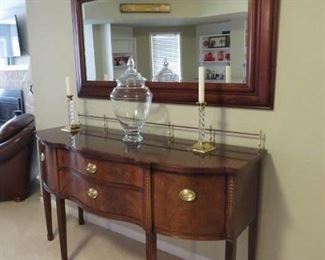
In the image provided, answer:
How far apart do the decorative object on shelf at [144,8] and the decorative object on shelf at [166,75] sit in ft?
0.98

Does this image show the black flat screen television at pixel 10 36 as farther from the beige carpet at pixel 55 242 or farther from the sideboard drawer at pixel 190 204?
the sideboard drawer at pixel 190 204

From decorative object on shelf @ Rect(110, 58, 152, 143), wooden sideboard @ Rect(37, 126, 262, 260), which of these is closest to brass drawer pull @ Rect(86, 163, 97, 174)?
wooden sideboard @ Rect(37, 126, 262, 260)

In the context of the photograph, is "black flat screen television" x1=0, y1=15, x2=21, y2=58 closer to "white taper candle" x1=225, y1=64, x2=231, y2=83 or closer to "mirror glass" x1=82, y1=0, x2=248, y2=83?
"mirror glass" x1=82, y1=0, x2=248, y2=83

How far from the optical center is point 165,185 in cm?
151

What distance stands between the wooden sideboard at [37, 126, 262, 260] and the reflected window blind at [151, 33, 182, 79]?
0.44 meters

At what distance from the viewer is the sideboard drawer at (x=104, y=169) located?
159 cm

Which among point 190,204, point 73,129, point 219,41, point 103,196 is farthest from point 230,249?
point 73,129

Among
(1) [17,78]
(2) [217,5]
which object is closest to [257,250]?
(2) [217,5]

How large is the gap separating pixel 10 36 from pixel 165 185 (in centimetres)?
424

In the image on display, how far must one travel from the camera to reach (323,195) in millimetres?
1555

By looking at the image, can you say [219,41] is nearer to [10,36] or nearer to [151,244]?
[151,244]

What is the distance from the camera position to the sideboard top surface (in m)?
1.44

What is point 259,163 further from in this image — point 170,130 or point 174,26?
point 174,26

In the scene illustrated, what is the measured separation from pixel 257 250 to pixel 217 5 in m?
1.35
